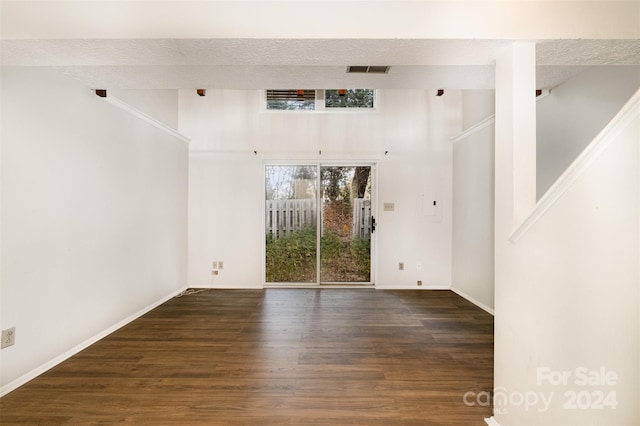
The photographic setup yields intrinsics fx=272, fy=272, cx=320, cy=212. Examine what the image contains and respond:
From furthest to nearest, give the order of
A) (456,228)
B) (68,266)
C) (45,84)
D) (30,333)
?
(456,228) → (68,266) → (45,84) → (30,333)

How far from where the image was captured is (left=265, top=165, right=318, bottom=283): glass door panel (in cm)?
448

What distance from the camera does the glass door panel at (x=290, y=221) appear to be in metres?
4.48

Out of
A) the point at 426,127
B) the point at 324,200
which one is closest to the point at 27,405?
the point at 324,200

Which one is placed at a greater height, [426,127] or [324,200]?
[426,127]

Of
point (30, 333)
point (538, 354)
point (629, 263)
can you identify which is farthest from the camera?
point (30, 333)

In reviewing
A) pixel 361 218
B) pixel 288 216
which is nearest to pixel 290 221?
pixel 288 216

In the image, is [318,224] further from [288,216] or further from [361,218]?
[361,218]

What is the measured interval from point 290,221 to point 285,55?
3086 mm

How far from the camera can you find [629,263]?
974 millimetres

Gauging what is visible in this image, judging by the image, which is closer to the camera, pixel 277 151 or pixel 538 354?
pixel 538 354

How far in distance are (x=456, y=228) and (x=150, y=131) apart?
4.60 m

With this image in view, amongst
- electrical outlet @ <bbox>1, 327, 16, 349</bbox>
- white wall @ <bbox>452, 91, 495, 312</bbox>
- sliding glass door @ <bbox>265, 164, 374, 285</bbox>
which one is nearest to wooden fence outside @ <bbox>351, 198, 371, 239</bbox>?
sliding glass door @ <bbox>265, 164, 374, 285</bbox>

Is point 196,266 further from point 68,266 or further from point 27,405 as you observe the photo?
point 27,405

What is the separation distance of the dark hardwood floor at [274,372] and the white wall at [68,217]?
0.29 m
